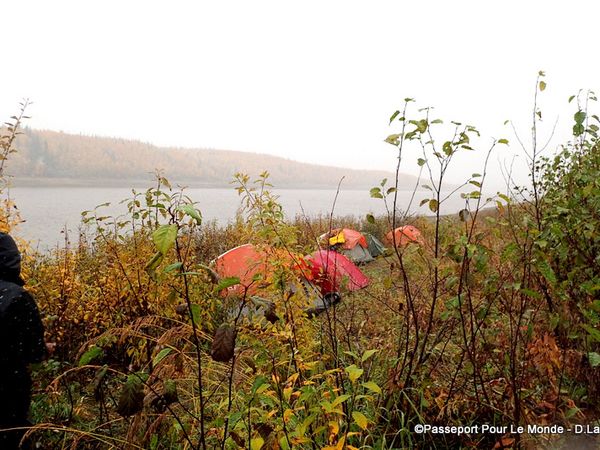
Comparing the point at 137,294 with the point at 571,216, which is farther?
the point at 137,294

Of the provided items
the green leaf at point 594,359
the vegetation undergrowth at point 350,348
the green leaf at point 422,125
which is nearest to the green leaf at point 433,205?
the vegetation undergrowth at point 350,348

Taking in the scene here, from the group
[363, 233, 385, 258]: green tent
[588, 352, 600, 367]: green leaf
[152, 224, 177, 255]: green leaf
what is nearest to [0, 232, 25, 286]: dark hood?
[152, 224, 177, 255]: green leaf

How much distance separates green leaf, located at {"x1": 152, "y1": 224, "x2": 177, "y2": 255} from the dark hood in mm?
1934

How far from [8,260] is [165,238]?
1.98 meters

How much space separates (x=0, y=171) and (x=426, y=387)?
3942mm

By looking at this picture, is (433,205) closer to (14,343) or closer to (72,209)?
(14,343)

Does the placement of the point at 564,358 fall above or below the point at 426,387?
above

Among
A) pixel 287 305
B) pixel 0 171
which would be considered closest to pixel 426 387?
pixel 287 305

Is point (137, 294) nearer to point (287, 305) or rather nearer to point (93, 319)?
point (93, 319)

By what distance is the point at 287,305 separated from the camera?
8.23 ft

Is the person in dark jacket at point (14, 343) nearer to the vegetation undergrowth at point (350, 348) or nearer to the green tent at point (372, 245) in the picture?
the vegetation undergrowth at point (350, 348)

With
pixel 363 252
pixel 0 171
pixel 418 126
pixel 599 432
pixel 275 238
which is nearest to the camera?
pixel 418 126

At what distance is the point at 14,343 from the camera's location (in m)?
2.36

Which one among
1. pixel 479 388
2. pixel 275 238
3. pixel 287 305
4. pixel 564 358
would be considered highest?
pixel 275 238
